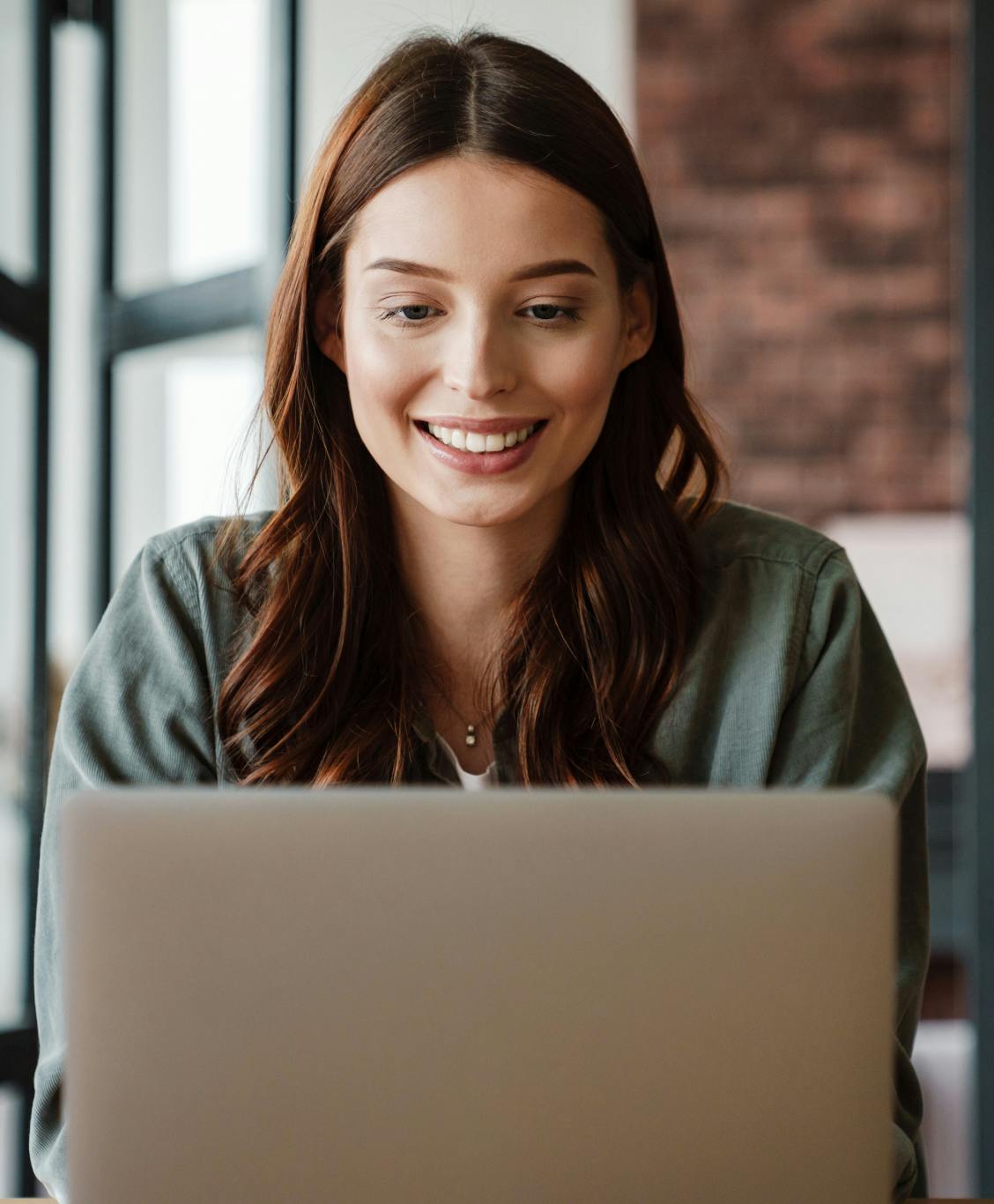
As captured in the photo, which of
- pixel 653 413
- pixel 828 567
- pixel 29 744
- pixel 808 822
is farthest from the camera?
pixel 29 744

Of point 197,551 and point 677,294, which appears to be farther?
point 677,294

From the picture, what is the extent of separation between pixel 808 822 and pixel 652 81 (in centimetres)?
354

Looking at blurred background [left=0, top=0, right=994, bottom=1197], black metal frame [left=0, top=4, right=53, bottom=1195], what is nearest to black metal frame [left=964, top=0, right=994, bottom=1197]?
blurred background [left=0, top=0, right=994, bottom=1197]

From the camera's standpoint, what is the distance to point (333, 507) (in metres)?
1.36

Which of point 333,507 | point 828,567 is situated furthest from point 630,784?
point 333,507

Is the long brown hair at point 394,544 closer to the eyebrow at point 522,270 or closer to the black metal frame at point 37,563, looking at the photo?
the eyebrow at point 522,270

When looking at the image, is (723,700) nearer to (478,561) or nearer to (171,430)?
(478,561)

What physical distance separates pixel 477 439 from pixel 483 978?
0.71 m

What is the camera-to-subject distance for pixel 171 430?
8.66 feet

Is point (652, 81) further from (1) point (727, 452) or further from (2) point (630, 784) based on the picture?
(2) point (630, 784)

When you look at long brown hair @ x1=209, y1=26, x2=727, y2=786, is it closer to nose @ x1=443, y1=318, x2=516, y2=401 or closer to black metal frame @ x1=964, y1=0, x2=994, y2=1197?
nose @ x1=443, y1=318, x2=516, y2=401

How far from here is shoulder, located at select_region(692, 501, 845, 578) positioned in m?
1.34

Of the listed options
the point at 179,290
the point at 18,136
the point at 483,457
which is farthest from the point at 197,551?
the point at 18,136

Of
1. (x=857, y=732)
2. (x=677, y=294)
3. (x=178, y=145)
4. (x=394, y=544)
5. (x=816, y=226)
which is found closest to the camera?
(x=857, y=732)
